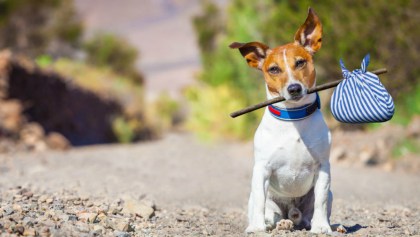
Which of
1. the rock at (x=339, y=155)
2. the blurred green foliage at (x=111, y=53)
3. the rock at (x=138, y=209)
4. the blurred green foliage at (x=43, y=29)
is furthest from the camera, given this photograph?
the blurred green foliage at (x=111, y=53)

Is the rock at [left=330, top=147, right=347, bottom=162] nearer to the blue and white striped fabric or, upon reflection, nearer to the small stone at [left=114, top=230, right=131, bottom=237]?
the blue and white striped fabric

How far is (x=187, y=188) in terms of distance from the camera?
847 cm

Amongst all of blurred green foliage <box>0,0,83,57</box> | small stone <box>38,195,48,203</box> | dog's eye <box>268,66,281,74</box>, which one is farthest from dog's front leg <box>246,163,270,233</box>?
blurred green foliage <box>0,0,83,57</box>

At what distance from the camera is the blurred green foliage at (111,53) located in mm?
39531

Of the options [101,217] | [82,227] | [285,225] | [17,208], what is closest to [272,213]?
[285,225]

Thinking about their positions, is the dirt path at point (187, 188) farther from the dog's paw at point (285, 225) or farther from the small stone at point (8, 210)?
the dog's paw at point (285, 225)

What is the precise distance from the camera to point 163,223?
5.06 meters

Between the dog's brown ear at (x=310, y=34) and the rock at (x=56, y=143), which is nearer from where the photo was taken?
the dog's brown ear at (x=310, y=34)

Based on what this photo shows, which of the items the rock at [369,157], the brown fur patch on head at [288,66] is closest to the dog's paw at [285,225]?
the brown fur patch on head at [288,66]

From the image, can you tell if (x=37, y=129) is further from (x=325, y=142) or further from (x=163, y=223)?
(x=325, y=142)

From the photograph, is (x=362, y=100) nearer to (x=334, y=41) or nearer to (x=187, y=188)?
(x=187, y=188)

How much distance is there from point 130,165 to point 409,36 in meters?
5.84

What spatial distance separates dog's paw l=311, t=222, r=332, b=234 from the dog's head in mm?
879

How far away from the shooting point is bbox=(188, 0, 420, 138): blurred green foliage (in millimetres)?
12492
